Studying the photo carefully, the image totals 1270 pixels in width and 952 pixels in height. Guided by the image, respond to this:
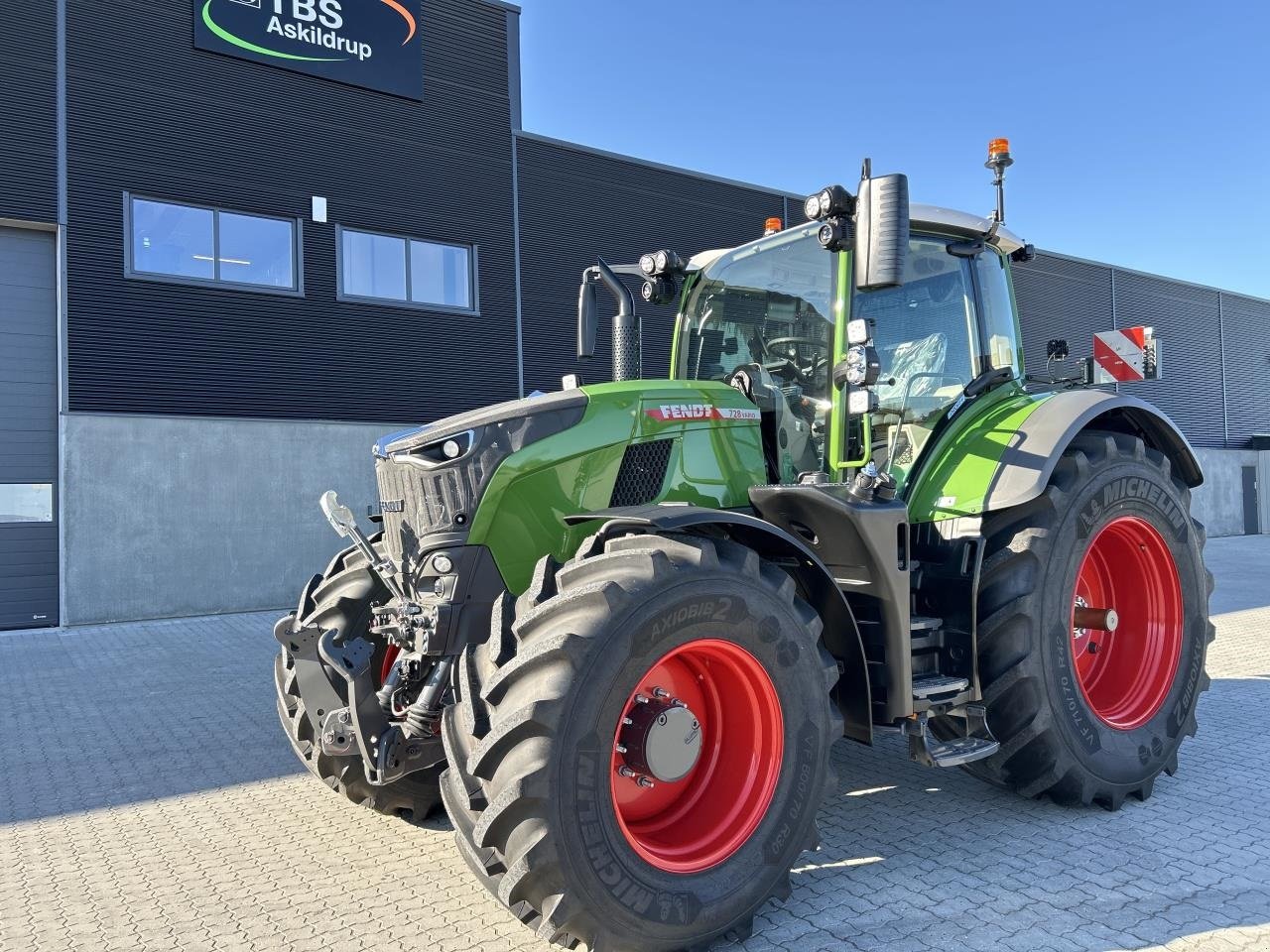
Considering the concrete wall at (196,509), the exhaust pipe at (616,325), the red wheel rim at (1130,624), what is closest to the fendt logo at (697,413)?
the exhaust pipe at (616,325)

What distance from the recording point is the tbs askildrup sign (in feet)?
38.2

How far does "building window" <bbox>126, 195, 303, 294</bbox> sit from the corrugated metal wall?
50.2 ft

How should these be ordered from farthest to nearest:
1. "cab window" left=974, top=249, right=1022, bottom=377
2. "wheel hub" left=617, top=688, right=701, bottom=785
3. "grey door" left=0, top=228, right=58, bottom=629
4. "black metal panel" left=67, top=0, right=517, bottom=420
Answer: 1. "black metal panel" left=67, top=0, right=517, bottom=420
2. "grey door" left=0, top=228, right=58, bottom=629
3. "cab window" left=974, top=249, right=1022, bottom=377
4. "wheel hub" left=617, top=688, right=701, bottom=785

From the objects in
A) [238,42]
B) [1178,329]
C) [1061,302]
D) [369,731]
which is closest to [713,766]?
[369,731]

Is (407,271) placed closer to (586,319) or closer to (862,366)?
(586,319)

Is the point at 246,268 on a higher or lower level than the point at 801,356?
higher

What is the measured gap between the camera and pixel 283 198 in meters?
12.0

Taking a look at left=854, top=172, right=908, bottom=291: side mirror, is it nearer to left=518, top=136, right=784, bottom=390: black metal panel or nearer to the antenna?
the antenna

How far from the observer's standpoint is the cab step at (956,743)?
140 inches

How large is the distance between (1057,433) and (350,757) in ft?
10.7

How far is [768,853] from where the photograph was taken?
2998mm

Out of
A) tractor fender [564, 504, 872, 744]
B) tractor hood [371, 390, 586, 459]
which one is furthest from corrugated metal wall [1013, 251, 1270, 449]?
tractor hood [371, 390, 586, 459]

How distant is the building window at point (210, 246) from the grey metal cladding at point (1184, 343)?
19.5m

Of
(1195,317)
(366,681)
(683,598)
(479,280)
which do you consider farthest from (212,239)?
(1195,317)
